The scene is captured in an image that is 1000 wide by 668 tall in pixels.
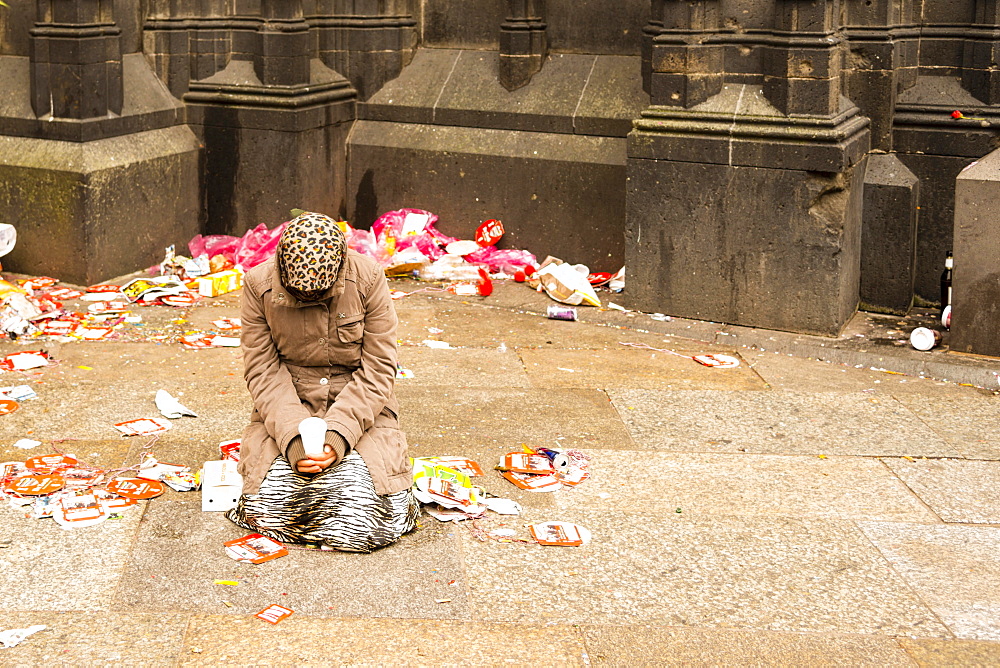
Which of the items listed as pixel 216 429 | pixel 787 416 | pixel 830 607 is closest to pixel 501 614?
pixel 830 607

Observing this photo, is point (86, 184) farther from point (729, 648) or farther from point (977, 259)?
point (729, 648)

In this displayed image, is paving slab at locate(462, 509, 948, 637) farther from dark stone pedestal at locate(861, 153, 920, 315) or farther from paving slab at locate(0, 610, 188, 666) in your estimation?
dark stone pedestal at locate(861, 153, 920, 315)

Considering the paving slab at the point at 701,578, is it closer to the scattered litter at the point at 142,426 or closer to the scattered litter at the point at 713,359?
the scattered litter at the point at 142,426

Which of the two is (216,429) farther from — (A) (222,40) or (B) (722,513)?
(A) (222,40)

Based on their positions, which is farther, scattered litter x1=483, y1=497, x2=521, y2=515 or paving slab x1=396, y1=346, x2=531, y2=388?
paving slab x1=396, y1=346, x2=531, y2=388

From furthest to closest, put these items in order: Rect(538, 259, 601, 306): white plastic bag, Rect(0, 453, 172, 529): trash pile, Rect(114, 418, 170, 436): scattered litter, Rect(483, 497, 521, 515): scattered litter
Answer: Rect(538, 259, 601, 306): white plastic bag → Rect(114, 418, 170, 436): scattered litter → Rect(483, 497, 521, 515): scattered litter → Rect(0, 453, 172, 529): trash pile

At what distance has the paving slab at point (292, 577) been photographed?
454cm

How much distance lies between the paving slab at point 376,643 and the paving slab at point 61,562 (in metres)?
0.50

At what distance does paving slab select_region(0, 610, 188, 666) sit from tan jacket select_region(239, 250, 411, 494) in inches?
34.9

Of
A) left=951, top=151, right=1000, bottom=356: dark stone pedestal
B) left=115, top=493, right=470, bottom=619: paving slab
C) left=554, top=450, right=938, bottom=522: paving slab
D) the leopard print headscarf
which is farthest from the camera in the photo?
left=951, top=151, right=1000, bottom=356: dark stone pedestal

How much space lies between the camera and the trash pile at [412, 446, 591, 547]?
519cm

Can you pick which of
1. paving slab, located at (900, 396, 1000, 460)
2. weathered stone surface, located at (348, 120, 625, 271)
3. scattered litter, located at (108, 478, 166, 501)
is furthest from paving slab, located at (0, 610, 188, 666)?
weathered stone surface, located at (348, 120, 625, 271)

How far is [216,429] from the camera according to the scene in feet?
20.9

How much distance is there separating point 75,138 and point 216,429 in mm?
3669
